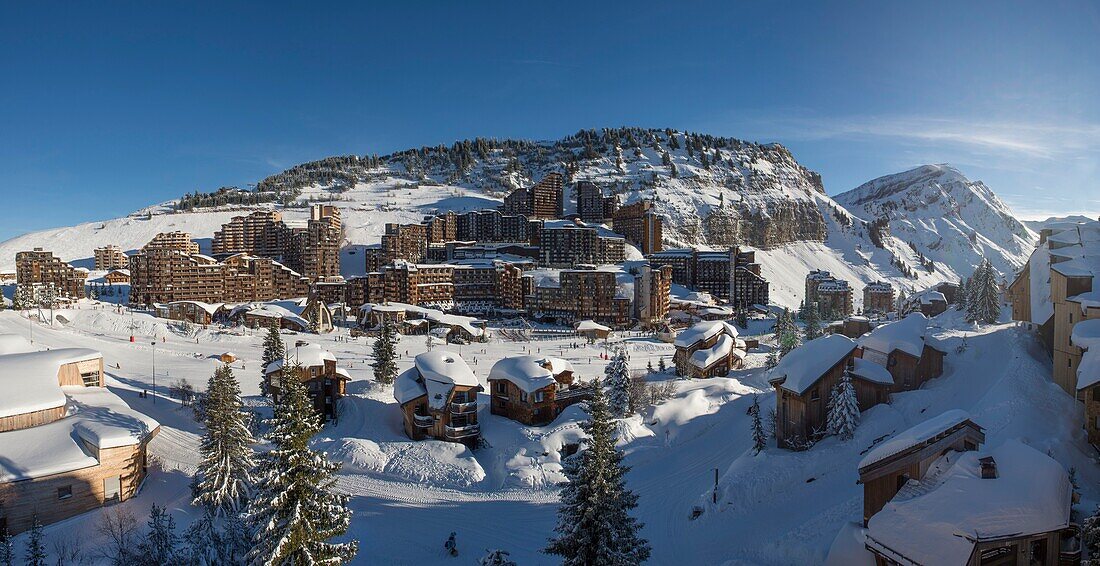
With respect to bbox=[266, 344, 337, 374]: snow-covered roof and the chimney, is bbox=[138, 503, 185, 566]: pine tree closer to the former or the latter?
bbox=[266, 344, 337, 374]: snow-covered roof

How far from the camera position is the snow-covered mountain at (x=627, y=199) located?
117 metres

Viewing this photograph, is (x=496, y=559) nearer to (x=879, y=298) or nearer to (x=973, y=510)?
(x=973, y=510)

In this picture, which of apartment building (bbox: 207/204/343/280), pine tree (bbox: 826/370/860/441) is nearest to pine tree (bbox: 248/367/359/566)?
pine tree (bbox: 826/370/860/441)

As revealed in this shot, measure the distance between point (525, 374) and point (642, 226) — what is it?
8384cm

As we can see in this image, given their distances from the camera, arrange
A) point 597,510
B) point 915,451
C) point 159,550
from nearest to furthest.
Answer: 1. point 915,451
2. point 597,510
3. point 159,550

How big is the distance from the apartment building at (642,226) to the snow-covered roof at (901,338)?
3221 inches

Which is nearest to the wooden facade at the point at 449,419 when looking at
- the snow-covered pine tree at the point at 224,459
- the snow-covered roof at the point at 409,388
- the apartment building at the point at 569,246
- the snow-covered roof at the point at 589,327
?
the snow-covered roof at the point at 409,388

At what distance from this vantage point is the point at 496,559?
1554cm

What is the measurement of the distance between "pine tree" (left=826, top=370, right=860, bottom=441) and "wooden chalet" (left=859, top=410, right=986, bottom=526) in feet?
26.5

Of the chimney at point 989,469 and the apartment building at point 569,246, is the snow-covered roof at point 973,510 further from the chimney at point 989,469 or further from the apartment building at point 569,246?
the apartment building at point 569,246

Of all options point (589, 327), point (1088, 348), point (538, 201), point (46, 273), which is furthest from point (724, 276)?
point (46, 273)

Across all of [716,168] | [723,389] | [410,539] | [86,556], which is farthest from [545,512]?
[716,168]

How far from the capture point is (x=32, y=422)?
835 inches

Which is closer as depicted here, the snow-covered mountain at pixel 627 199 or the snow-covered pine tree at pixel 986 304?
the snow-covered pine tree at pixel 986 304
